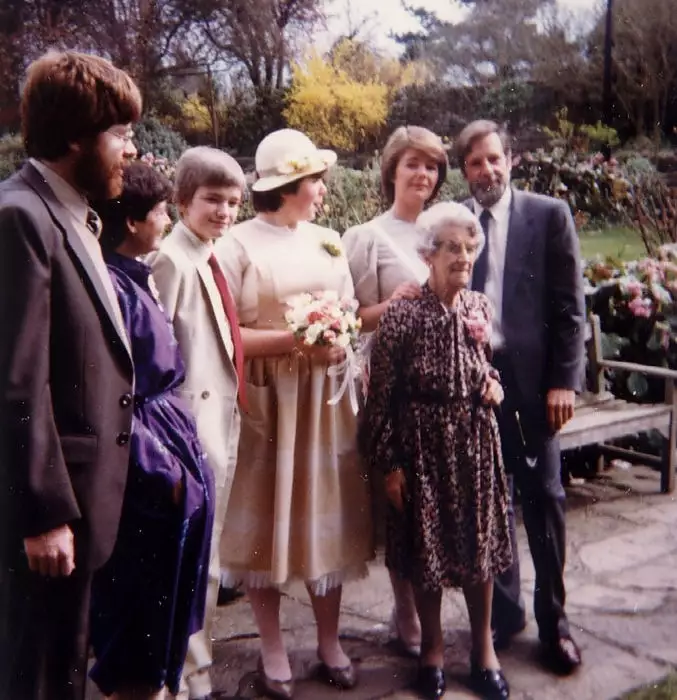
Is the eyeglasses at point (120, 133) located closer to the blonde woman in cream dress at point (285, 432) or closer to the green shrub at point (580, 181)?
the blonde woman in cream dress at point (285, 432)

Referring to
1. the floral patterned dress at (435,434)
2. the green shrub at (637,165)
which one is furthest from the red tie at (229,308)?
the green shrub at (637,165)

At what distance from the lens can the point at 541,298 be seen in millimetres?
2891

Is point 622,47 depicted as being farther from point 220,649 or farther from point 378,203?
point 220,649

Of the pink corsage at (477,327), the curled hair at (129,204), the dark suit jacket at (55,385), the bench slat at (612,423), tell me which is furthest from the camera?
the bench slat at (612,423)

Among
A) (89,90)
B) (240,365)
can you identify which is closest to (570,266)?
(240,365)

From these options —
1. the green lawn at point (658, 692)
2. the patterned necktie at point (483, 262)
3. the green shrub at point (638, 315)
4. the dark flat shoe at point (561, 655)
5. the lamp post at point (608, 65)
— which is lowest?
the green lawn at point (658, 692)

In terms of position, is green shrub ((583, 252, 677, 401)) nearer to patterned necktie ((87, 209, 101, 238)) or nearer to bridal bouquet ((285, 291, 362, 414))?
bridal bouquet ((285, 291, 362, 414))

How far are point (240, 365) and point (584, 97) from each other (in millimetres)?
2572

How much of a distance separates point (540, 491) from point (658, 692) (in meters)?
0.78

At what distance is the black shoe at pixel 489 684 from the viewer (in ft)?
8.84

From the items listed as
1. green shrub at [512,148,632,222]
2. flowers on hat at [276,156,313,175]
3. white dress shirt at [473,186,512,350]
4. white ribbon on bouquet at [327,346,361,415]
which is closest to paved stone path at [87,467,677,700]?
white ribbon on bouquet at [327,346,361,415]

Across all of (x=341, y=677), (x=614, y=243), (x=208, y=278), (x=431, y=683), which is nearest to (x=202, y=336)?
(x=208, y=278)

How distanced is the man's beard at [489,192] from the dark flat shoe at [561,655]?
1640mm

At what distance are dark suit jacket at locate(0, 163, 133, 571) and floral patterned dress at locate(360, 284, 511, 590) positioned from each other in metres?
1.05
